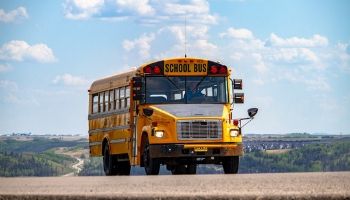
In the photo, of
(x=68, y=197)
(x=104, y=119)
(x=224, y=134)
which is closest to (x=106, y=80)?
(x=104, y=119)

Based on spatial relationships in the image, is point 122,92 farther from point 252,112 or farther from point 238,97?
point 252,112

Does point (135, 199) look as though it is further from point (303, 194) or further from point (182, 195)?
point (303, 194)

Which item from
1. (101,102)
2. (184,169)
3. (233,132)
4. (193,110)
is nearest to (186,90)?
(193,110)

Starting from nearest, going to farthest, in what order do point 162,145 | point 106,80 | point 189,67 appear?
point 162,145, point 189,67, point 106,80

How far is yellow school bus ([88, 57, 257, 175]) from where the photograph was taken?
26.1 metres

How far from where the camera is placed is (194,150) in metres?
26.1

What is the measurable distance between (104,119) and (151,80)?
164 inches

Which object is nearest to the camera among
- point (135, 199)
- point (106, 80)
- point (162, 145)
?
point (135, 199)

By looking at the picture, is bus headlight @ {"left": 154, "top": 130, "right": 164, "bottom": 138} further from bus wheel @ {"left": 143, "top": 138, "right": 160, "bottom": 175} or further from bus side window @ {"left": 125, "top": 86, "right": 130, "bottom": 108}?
bus side window @ {"left": 125, "top": 86, "right": 130, "bottom": 108}

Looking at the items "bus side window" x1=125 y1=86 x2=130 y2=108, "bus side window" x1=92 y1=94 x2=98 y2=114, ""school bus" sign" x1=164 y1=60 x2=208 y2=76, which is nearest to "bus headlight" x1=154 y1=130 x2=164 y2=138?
""school bus" sign" x1=164 y1=60 x2=208 y2=76

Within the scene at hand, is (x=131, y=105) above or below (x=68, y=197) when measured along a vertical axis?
above

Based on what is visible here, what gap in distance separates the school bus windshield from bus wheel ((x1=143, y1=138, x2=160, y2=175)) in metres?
1.13

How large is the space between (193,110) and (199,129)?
1.53 feet

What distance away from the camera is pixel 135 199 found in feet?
28.5
